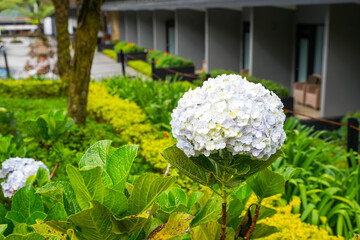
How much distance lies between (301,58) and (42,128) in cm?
1252

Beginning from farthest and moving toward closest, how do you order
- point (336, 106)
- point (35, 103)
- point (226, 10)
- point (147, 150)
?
point (226, 10) → point (336, 106) → point (35, 103) → point (147, 150)

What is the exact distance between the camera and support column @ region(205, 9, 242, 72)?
17.8 meters

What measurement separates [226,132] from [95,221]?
58 cm

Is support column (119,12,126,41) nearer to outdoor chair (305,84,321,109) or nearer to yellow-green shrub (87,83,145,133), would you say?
outdoor chair (305,84,321,109)

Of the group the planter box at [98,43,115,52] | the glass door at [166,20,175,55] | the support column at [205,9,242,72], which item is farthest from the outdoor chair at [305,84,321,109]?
the planter box at [98,43,115,52]

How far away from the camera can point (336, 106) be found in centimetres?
1163

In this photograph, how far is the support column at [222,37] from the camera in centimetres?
1780

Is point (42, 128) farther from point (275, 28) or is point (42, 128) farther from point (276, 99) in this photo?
point (275, 28)

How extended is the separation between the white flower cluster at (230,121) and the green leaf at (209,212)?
1.08 ft

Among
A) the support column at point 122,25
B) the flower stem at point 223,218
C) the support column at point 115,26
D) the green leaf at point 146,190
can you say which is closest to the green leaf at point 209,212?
the flower stem at point 223,218

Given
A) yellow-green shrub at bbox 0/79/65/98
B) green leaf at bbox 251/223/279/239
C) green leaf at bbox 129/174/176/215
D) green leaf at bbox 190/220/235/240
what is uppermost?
green leaf at bbox 129/174/176/215

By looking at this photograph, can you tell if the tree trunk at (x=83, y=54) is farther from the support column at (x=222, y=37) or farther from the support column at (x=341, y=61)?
the support column at (x=222, y=37)

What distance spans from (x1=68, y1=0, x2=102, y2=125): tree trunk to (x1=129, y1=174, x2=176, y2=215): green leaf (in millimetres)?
4733

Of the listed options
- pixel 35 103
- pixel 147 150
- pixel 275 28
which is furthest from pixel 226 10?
pixel 147 150
